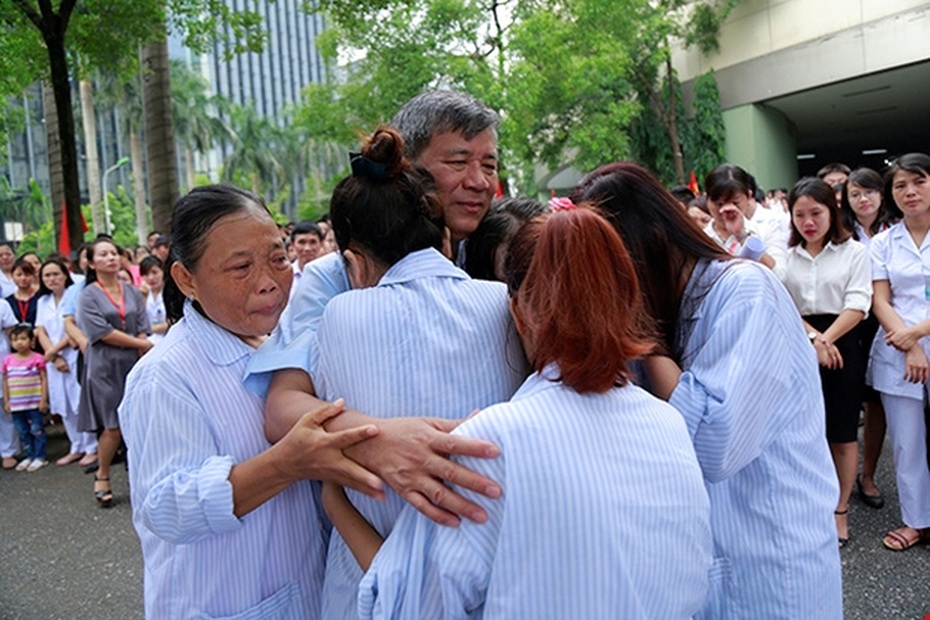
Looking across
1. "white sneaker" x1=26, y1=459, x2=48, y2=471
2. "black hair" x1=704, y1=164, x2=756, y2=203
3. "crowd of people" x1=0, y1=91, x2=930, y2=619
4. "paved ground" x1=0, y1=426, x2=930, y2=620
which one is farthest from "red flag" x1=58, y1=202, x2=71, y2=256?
"crowd of people" x1=0, y1=91, x2=930, y2=619

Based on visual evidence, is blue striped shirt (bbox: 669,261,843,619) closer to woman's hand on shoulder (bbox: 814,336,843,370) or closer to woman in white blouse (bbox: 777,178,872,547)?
woman's hand on shoulder (bbox: 814,336,843,370)

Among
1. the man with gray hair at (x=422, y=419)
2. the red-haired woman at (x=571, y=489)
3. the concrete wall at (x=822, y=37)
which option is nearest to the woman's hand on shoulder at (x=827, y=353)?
the man with gray hair at (x=422, y=419)

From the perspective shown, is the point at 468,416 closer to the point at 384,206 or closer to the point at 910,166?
the point at 384,206

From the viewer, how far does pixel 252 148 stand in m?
49.1

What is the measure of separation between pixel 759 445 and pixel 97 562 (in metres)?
4.22

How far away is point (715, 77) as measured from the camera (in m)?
21.0

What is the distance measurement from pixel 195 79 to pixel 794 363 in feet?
147

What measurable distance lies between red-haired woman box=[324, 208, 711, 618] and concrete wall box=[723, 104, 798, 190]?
20575 millimetres

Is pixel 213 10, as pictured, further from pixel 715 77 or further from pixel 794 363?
pixel 715 77

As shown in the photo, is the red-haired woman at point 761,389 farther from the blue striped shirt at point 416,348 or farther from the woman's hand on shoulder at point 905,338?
the woman's hand on shoulder at point 905,338

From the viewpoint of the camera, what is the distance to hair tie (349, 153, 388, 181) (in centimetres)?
148

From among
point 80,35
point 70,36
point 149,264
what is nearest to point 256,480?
point 149,264

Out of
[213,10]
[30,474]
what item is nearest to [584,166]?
[213,10]

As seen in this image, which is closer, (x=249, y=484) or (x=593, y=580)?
(x=593, y=580)
